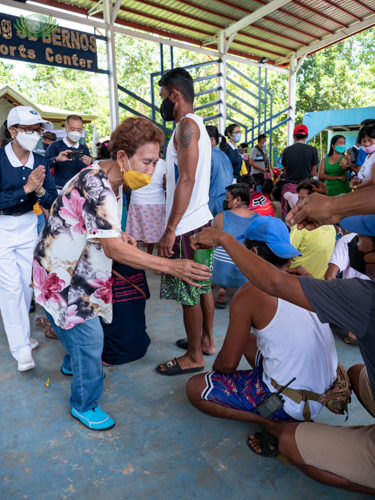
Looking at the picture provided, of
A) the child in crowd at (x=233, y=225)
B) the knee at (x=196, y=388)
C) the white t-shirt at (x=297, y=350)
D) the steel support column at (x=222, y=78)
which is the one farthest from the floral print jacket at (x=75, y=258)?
the steel support column at (x=222, y=78)

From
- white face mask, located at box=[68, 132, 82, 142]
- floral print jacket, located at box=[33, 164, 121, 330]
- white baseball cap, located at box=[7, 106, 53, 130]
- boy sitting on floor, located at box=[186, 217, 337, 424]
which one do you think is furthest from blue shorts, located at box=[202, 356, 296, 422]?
white face mask, located at box=[68, 132, 82, 142]

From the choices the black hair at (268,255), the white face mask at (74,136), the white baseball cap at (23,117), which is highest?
the white face mask at (74,136)

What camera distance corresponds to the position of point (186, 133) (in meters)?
2.30

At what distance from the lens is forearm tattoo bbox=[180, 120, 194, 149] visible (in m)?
2.29

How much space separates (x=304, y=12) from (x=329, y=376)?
11069mm

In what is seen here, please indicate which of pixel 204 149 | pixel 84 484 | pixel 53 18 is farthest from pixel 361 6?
pixel 84 484

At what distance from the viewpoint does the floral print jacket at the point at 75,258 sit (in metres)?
1.78

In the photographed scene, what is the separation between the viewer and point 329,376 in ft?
5.75

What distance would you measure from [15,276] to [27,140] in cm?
92

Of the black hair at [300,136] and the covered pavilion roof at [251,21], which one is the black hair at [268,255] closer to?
the black hair at [300,136]

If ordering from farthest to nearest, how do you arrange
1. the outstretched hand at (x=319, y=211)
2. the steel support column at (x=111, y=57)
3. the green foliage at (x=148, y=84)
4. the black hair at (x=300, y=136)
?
1. the green foliage at (x=148, y=84)
2. the steel support column at (x=111, y=57)
3. the black hair at (x=300, y=136)
4. the outstretched hand at (x=319, y=211)

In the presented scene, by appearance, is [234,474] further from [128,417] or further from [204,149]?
[204,149]

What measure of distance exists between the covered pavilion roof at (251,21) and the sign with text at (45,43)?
54cm

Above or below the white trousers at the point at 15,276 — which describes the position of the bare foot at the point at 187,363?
below
